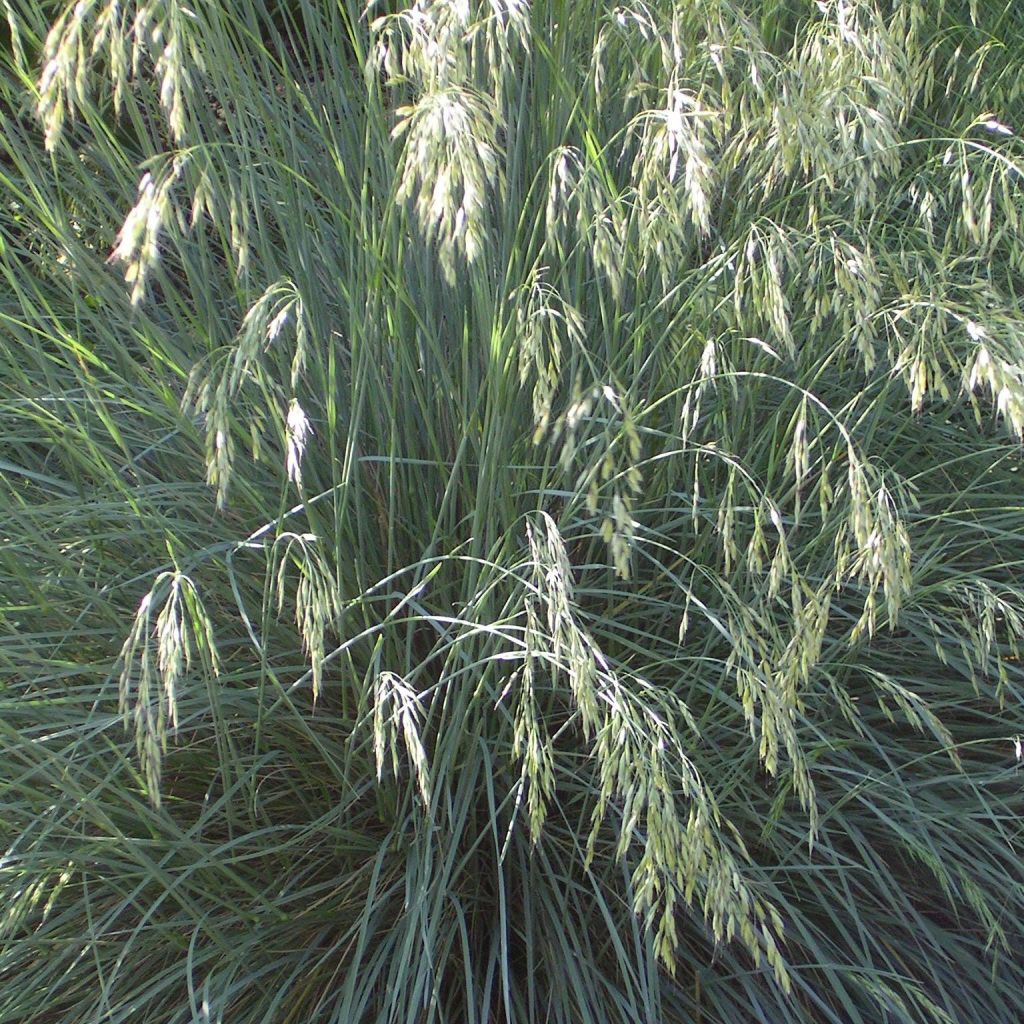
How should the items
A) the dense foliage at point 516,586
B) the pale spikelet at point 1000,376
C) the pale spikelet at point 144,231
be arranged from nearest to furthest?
the pale spikelet at point 144,231 → the pale spikelet at point 1000,376 → the dense foliage at point 516,586

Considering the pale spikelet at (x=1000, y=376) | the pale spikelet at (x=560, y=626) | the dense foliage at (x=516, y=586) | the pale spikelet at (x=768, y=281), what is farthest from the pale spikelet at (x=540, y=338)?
the pale spikelet at (x=1000, y=376)

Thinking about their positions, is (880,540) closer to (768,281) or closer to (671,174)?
(768,281)

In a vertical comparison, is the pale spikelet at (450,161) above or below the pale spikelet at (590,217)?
above

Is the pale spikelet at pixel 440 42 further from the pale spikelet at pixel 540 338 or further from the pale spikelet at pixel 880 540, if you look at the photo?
the pale spikelet at pixel 880 540

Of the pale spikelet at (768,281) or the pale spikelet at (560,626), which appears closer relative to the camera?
the pale spikelet at (560,626)

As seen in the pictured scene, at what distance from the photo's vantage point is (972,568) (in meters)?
2.22

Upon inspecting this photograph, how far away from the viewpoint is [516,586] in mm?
1721

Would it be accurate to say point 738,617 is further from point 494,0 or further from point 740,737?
point 494,0

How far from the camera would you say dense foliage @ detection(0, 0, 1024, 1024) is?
1545mm

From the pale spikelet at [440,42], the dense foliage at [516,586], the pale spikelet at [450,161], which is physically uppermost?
the pale spikelet at [440,42]

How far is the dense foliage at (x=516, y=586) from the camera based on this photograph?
1545 millimetres

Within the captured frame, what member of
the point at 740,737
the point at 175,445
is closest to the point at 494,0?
→ the point at 175,445

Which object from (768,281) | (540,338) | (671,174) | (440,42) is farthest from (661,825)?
(440,42)

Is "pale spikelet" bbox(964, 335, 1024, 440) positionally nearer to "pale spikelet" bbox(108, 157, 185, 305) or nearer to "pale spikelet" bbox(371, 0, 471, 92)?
"pale spikelet" bbox(371, 0, 471, 92)
